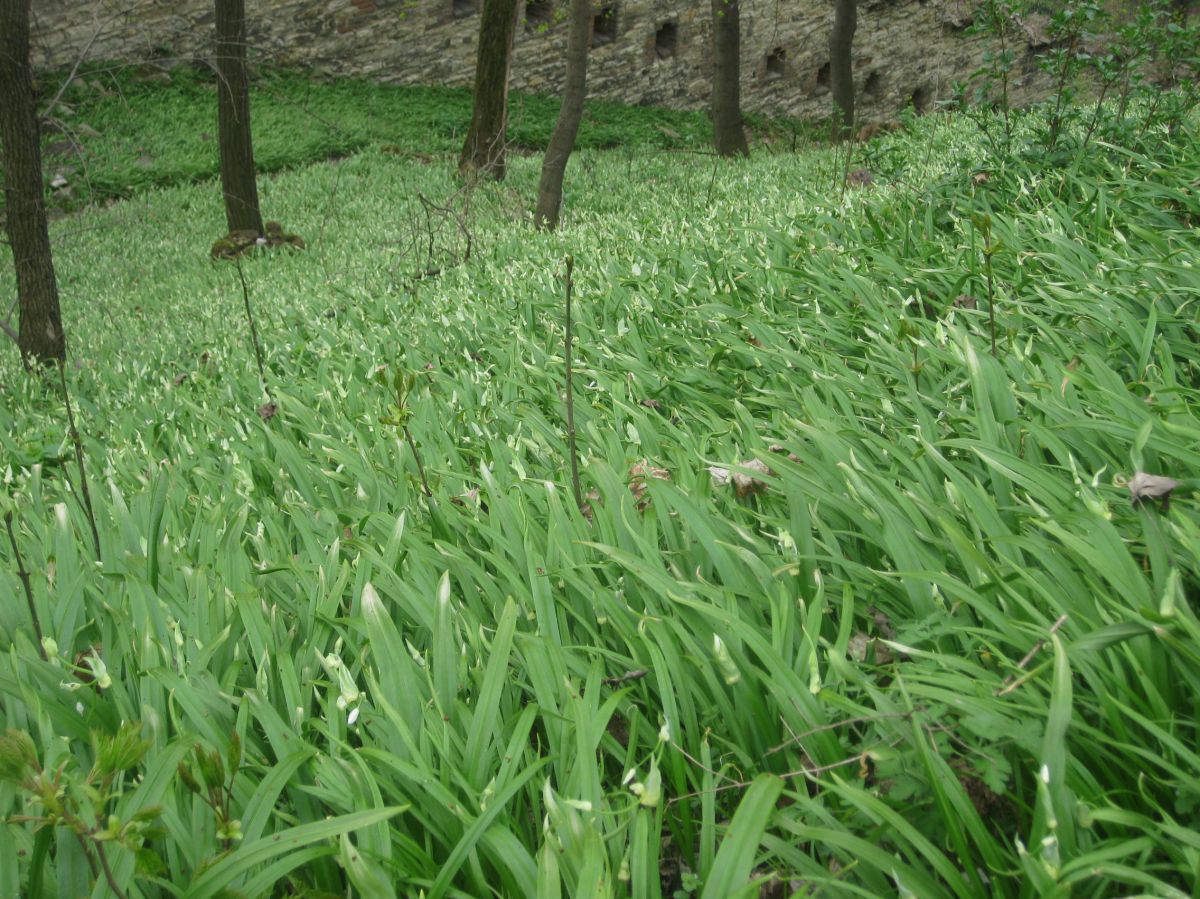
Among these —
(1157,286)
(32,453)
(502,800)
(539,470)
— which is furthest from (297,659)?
(32,453)

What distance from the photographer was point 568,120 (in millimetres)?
8617

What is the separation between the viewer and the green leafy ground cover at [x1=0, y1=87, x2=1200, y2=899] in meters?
1.31

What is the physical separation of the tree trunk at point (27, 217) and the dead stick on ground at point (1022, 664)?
7359mm

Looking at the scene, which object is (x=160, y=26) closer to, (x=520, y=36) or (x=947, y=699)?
(x=520, y=36)

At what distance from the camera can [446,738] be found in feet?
4.99

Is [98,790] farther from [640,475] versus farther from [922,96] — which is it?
[922,96]

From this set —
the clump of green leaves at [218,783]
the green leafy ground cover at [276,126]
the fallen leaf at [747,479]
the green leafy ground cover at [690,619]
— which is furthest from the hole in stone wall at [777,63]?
the clump of green leaves at [218,783]

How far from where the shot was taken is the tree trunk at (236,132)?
1119 centimetres

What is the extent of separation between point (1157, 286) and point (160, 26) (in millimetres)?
23341

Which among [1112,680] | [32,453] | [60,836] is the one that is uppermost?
[1112,680]

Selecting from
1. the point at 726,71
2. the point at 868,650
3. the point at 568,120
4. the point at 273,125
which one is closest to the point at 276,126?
the point at 273,125

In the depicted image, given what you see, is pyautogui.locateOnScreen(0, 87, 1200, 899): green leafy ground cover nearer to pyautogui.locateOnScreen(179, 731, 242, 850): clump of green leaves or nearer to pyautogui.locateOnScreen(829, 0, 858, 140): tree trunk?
pyautogui.locateOnScreen(179, 731, 242, 850): clump of green leaves

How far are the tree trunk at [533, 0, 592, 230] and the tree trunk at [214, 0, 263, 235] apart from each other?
4.61m

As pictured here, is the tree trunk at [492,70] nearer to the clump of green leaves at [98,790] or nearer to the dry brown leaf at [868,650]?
the dry brown leaf at [868,650]
